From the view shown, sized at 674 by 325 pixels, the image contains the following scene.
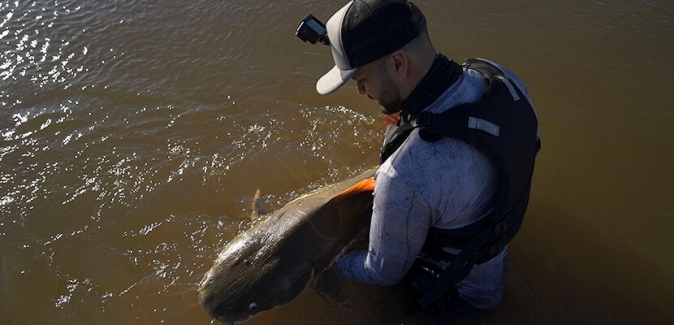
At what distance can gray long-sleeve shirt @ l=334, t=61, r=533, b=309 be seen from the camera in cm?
250

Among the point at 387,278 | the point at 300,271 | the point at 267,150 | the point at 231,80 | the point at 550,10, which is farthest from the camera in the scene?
the point at 550,10

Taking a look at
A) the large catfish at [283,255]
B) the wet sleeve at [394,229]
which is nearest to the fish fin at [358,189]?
the large catfish at [283,255]

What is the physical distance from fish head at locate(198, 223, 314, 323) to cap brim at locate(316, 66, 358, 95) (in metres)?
1.54

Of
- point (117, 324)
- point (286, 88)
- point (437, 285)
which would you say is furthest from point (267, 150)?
point (437, 285)

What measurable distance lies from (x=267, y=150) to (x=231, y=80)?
54.6 inches

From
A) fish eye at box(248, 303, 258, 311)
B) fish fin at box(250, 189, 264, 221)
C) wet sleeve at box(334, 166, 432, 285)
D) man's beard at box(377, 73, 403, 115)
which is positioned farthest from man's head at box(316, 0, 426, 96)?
fish fin at box(250, 189, 264, 221)

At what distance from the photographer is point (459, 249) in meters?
3.06

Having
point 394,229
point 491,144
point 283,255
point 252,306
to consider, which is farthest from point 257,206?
point 491,144

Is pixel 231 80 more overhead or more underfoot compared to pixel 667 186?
more overhead

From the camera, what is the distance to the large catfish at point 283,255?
11.8 feet

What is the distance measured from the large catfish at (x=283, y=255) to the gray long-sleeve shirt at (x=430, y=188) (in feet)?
2.67

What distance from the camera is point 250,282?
141 inches

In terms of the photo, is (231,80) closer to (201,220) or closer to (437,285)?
(201,220)

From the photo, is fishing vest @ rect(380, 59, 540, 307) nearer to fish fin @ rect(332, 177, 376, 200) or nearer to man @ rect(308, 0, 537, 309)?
man @ rect(308, 0, 537, 309)
